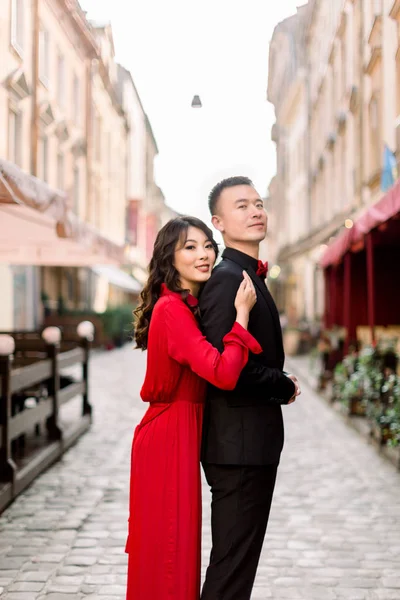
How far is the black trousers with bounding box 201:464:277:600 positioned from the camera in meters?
2.86

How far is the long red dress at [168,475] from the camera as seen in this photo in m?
2.92

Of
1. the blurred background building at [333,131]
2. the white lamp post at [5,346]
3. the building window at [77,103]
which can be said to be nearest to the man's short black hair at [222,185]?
the white lamp post at [5,346]

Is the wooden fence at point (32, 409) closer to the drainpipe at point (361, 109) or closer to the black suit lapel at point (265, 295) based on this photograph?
the black suit lapel at point (265, 295)

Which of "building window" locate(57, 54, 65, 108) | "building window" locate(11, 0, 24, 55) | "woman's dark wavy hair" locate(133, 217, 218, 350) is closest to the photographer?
"woman's dark wavy hair" locate(133, 217, 218, 350)

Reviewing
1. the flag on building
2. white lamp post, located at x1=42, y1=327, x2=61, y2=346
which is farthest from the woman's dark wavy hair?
the flag on building

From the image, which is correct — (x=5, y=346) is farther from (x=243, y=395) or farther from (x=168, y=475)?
(x=243, y=395)

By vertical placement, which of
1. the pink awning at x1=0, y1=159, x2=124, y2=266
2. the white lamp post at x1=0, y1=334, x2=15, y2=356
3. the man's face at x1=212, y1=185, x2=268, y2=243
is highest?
the pink awning at x1=0, y1=159, x2=124, y2=266

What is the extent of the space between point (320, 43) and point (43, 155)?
1102 centimetres

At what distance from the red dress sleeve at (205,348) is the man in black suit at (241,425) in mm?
69

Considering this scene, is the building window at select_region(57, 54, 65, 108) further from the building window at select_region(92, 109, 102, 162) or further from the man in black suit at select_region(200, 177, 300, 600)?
the man in black suit at select_region(200, 177, 300, 600)

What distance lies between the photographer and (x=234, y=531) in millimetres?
2867

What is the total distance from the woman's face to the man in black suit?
0.08m

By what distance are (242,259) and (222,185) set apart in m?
0.31

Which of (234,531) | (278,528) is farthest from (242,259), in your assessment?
(278,528)
